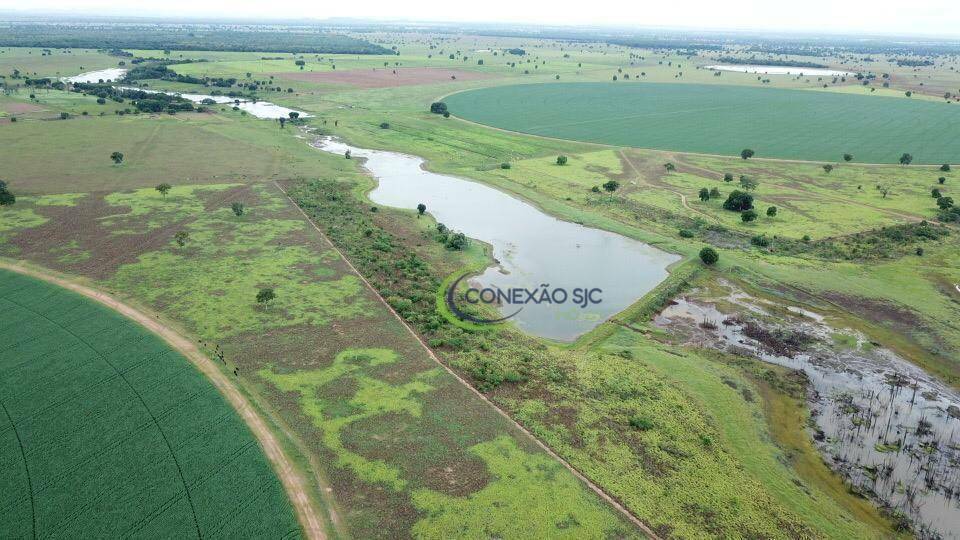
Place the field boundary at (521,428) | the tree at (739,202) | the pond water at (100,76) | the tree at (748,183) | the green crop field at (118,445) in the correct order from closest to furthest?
the green crop field at (118,445) → the field boundary at (521,428) → the tree at (739,202) → the tree at (748,183) → the pond water at (100,76)

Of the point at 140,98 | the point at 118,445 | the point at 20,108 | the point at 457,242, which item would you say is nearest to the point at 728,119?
the point at 457,242

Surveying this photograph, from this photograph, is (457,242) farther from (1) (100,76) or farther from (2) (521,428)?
(1) (100,76)

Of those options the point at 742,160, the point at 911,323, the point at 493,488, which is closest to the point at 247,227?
the point at 493,488

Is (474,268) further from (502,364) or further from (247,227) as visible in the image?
(247,227)

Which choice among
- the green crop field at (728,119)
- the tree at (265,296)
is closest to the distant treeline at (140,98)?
the green crop field at (728,119)

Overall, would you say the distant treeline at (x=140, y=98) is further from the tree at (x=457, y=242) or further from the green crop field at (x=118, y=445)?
the green crop field at (x=118, y=445)

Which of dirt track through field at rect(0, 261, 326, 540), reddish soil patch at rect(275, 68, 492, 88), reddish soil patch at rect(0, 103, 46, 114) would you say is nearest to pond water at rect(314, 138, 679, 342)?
dirt track through field at rect(0, 261, 326, 540)
